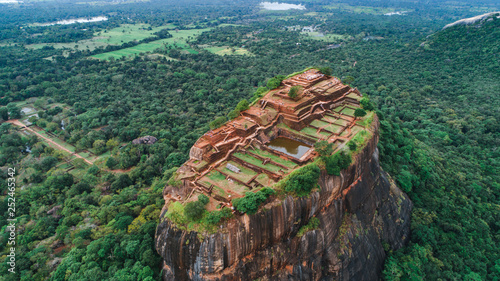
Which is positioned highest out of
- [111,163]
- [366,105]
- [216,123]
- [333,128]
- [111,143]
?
[366,105]

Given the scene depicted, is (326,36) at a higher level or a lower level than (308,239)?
higher

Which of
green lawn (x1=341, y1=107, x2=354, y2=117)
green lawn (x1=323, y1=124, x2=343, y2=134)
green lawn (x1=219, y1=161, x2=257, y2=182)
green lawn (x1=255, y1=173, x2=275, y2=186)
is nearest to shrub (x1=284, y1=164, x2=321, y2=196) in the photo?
green lawn (x1=255, y1=173, x2=275, y2=186)

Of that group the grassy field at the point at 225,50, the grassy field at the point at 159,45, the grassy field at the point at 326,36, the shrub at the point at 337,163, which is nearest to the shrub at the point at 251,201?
the shrub at the point at 337,163

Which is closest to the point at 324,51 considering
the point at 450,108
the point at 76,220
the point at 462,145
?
the point at 450,108

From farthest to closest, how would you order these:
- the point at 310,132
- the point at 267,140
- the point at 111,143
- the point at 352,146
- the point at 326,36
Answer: the point at 326,36 → the point at 111,143 → the point at 310,132 → the point at 267,140 → the point at 352,146

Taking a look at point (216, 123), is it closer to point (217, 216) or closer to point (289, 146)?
point (289, 146)

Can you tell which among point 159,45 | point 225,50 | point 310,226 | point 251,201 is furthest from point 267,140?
point 159,45

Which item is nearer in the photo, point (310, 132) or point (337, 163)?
point (337, 163)

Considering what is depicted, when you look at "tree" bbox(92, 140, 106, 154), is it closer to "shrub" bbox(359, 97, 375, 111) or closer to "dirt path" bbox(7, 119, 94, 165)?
"dirt path" bbox(7, 119, 94, 165)
